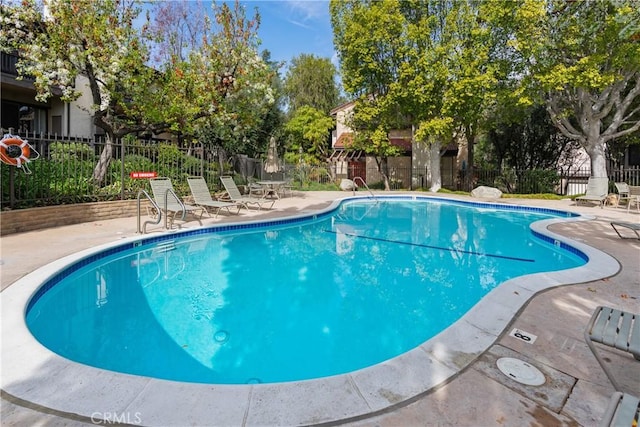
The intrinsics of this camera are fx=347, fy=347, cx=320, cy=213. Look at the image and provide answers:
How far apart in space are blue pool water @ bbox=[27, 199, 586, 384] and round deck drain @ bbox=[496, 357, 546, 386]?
1164 mm

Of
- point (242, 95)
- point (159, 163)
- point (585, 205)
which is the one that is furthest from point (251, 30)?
point (585, 205)

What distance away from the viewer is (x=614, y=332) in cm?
242

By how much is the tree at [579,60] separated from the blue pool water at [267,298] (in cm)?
1031

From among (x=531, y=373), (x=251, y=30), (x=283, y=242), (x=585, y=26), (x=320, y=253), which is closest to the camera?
(x=531, y=373)

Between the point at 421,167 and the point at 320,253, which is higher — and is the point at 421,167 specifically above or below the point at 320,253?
above

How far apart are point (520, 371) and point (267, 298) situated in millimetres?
3515

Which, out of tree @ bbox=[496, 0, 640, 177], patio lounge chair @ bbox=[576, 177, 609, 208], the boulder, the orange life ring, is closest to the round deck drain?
the orange life ring

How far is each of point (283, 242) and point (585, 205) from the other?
14.1 m

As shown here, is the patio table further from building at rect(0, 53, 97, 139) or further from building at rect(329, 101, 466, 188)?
building at rect(329, 101, 466, 188)

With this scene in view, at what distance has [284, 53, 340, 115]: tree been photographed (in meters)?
34.1

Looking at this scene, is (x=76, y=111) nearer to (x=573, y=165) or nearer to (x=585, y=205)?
(x=585, y=205)

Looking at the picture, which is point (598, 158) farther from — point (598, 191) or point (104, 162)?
point (104, 162)

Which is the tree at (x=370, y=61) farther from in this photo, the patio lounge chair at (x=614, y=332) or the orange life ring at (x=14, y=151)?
the patio lounge chair at (x=614, y=332)

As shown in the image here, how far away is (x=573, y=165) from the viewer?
81.5ft
